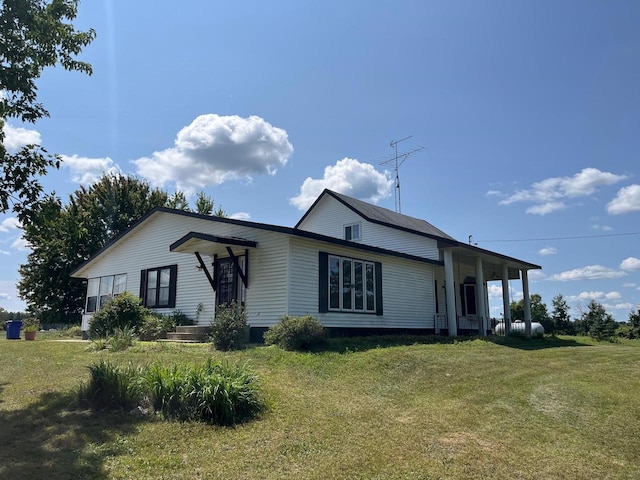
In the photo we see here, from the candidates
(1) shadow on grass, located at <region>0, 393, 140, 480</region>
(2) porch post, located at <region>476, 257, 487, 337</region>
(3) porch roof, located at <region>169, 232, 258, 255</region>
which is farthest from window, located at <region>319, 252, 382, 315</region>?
(1) shadow on grass, located at <region>0, 393, 140, 480</region>

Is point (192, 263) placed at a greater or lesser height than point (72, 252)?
lesser

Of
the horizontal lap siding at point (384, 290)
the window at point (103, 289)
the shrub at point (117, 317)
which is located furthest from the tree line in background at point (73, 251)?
the horizontal lap siding at point (384, 290)

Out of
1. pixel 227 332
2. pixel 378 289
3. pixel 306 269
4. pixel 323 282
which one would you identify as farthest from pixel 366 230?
pixel 227 332

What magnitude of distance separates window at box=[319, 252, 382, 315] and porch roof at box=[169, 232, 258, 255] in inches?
97.5

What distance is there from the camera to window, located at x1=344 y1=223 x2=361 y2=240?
850 inches

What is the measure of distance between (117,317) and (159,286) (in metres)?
3.49

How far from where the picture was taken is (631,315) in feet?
91.7

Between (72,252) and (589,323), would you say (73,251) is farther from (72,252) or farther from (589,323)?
(589,323)

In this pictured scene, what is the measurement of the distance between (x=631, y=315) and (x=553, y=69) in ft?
63.9

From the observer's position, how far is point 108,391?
20.8 ft

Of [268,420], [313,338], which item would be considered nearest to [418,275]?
[313,338]

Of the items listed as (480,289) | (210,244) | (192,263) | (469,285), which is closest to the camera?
(210,244)

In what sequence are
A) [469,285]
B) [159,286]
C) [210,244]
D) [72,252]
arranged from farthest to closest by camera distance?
[72,252] → [469,285] → [159,286] → [210,244]

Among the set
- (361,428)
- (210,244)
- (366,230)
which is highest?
(366,230)
